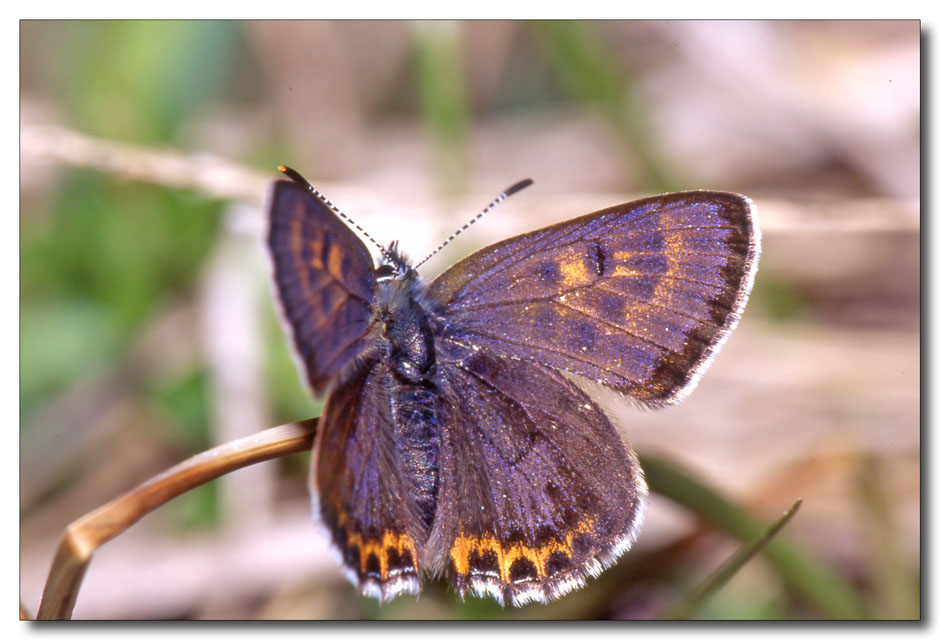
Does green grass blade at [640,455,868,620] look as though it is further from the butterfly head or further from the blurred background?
the butterfly head

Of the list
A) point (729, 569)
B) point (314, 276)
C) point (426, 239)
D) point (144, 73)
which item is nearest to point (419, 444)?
point (314, 276)

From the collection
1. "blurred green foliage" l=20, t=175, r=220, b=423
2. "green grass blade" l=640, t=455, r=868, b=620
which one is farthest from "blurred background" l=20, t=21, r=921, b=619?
"green grass blade" l=640, t=455, r=868, b=620

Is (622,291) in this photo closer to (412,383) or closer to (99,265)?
(412,383)

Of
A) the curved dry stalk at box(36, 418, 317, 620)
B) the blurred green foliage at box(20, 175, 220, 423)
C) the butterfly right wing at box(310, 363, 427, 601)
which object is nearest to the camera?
the curved dry stalk at box(36, 418, 317, 620)

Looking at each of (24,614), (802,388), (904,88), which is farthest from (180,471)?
(904,88)

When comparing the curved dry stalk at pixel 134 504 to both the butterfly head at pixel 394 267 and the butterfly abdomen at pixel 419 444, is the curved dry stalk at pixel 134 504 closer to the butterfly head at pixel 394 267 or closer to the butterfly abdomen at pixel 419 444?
the butterfly abdomen at pixel 419 444

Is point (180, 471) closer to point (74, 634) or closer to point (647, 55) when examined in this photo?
point (74, 634)

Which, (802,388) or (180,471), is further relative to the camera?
(802,388)
